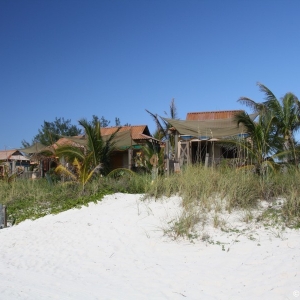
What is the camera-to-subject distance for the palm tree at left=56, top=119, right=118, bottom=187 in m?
12.7

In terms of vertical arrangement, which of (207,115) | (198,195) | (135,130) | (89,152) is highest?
(207,115)

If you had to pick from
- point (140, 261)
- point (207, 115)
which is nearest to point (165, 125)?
point (207, 115)

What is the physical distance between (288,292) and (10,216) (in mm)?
8744

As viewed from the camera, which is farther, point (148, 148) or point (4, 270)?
point (148, 148)

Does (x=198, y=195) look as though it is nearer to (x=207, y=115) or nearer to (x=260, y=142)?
(x=260, y=142)

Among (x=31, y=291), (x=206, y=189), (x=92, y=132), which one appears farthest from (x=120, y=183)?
(x=31, y=291)

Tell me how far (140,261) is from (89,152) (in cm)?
844

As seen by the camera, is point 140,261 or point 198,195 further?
point 198,195

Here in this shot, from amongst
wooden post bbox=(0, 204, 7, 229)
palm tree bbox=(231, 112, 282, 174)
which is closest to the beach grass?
wooden post bbox=(0, 204, 7, 229)

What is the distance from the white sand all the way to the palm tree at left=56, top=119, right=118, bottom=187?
3.21m

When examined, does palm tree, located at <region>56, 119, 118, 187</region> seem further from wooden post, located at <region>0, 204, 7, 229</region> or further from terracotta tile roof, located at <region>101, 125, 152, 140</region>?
terracotta tile roof, located at <region>101, 125, 152, 140</region>

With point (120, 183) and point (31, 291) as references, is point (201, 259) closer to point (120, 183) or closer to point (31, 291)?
point (31, 291)

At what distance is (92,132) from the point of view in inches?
567

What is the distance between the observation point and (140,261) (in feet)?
21.9
